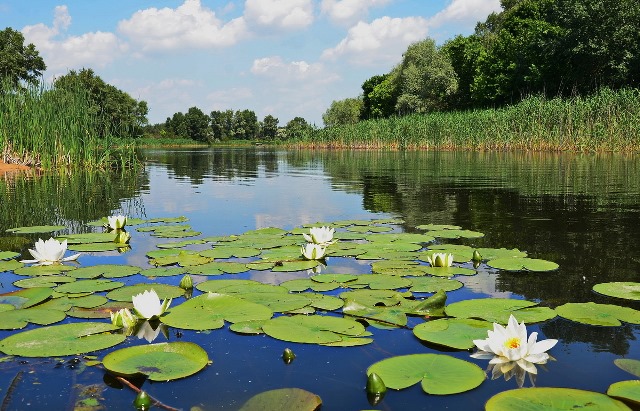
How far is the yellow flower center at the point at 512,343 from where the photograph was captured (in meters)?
2.04

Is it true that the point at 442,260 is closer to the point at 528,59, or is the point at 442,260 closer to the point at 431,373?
the point at 431,373

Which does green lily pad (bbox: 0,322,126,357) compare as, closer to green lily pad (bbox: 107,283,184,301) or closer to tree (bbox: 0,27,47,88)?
green lily pad (bbox: 107,283,184,301)

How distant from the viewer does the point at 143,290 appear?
3021 mm

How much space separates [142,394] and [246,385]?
355mm

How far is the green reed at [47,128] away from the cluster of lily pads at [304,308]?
985 centimetres

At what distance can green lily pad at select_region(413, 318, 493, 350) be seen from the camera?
2.22m

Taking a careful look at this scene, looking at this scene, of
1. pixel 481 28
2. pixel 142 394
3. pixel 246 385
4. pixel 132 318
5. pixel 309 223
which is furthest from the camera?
pixel 481 28

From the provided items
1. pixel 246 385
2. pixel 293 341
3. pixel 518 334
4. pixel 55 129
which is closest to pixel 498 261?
pixel 518 334

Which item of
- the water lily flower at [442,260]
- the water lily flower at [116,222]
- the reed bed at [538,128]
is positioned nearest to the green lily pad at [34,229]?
the water lily flower at [116,222]

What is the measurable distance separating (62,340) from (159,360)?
519 millimetres

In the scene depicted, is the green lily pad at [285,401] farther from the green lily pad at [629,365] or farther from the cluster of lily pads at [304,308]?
the green lily pad at [629,365]

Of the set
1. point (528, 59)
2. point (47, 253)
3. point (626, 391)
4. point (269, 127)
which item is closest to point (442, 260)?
point (626, 391)

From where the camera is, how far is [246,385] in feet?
6.07

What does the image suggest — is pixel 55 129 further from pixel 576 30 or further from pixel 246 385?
pixel 576 30
